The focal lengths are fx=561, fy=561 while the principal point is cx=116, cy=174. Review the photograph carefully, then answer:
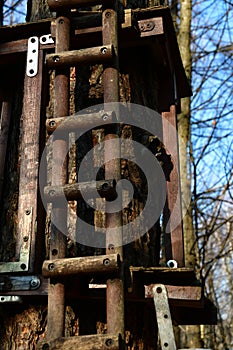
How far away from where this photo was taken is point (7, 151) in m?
2.93

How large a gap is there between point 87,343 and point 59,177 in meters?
0.73

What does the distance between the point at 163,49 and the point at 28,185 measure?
3.48ft

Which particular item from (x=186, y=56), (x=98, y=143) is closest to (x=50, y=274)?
(x=98, y=143)

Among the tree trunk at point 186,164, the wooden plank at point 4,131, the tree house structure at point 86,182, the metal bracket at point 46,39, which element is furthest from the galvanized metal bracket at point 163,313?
the tree trunk at point 186,164

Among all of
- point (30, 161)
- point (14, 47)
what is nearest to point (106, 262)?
point (30, 161)

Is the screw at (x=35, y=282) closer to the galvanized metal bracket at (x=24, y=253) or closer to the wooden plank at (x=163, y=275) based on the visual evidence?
the galvanized metal bracket at (x=24, y=253)

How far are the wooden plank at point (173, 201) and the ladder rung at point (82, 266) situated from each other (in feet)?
2.41

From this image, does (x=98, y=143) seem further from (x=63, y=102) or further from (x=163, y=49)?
(x=163, y=49)

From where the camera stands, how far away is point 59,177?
2453 mm

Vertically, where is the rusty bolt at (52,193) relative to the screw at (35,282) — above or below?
above

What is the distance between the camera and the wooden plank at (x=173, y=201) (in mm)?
2873

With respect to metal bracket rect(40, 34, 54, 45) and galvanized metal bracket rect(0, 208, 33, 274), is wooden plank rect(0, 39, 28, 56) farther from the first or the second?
galvanized metal bracket rect(0, 208, 33, 274)

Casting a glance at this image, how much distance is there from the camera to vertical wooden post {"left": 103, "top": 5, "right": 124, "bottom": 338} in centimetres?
214

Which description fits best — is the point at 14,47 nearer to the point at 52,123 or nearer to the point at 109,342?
the point at 52,123
